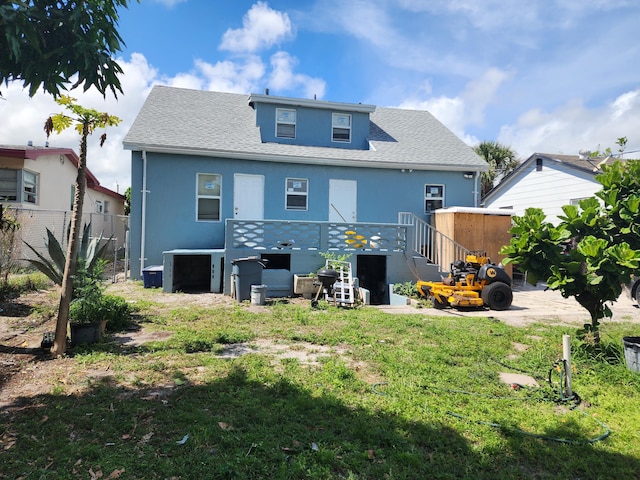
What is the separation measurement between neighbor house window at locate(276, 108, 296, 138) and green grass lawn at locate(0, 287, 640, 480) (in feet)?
30.7

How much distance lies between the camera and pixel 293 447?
9.20 feet

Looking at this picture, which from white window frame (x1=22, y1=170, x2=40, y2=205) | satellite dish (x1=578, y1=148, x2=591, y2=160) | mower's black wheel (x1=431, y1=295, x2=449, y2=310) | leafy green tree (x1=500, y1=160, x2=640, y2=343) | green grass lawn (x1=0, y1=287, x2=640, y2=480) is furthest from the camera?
satellite dish (x1=578, y1=148, x2=591, y2=160)

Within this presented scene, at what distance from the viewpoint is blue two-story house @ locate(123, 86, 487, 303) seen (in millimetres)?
10516

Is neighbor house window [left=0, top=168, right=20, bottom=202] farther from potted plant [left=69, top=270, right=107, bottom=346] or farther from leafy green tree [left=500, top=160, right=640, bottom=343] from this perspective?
leafy green tree [left=500, top=160, right=640, bottom=343]

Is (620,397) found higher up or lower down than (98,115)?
lower down

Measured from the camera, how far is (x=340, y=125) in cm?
1389

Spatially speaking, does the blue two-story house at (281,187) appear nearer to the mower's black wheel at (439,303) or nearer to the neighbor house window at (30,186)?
the mower's black wheel at (439,303)

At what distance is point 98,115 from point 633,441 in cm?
635

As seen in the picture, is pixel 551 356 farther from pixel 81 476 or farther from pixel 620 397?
pixel 81 476

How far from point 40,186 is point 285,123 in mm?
9802

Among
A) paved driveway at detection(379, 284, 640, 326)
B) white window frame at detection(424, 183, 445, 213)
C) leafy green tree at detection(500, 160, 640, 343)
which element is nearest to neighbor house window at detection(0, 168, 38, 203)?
paved driveway at detection(379, 284, 640, 326)

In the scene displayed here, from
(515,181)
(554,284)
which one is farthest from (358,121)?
(554,284)

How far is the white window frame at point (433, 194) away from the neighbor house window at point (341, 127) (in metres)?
3.41

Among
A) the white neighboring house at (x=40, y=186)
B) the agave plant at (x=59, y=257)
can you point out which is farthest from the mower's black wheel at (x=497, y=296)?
the white neighboring house at (x=40, y=186)
